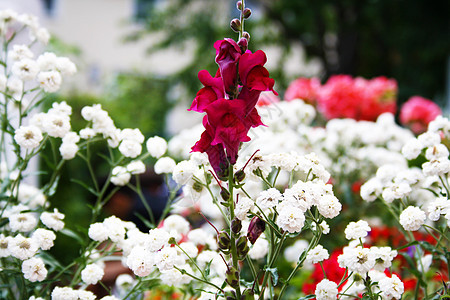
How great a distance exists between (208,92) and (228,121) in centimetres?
8

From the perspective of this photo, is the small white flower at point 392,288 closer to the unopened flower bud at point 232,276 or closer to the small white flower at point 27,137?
the unopened flower bud at point 232,276

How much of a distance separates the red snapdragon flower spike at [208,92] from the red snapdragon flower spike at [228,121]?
5cm

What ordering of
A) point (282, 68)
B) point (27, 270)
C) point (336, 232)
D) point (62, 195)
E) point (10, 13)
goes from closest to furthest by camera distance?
point (27, 270)
point (10, 13)
point (336, 232)
point (62, 195)
point (282, 68)

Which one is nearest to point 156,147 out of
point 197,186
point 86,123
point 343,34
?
point 197,186

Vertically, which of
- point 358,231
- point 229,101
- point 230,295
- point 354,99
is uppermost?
point 354,99

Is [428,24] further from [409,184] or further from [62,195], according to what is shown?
[409,184]

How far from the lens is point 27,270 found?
2.41ft

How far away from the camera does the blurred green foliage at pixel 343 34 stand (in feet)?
16.2

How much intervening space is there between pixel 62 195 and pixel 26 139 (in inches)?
84.9

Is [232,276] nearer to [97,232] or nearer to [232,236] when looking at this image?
[232,236]

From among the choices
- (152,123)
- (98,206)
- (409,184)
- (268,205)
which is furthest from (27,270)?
(152,123)

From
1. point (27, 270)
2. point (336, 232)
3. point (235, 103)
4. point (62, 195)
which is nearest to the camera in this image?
point (235, 103)

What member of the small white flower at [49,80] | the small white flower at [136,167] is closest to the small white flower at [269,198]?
the small white flower at [136,167]

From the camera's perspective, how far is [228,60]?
2.11 ft
